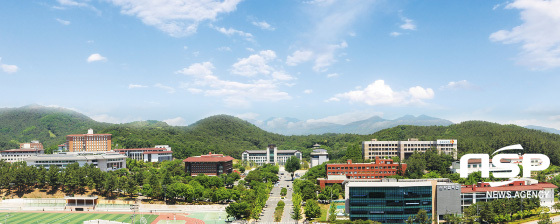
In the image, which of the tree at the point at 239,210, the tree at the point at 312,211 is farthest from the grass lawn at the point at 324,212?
the tree at the point at 239,210

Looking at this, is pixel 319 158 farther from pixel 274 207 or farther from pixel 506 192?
pixel 506 192

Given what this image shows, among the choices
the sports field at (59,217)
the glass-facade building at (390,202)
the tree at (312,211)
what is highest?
the glass-facade building at (390,202)

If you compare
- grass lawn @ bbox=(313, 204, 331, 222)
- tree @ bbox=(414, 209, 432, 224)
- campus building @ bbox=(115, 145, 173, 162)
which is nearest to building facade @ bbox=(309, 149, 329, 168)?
campus building @ bbox=(115, 145, 173, 162)

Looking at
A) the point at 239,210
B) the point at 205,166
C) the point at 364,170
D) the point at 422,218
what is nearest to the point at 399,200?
the point at 422,218

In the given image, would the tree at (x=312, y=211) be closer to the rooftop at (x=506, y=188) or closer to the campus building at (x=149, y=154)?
the rooftop at (x=506, y=188)

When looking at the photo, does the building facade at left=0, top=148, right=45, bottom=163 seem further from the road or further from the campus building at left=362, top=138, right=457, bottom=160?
the campus building at left=362, top=138, right=457, bottom=160

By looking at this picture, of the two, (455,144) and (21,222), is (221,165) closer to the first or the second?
(21,222)
